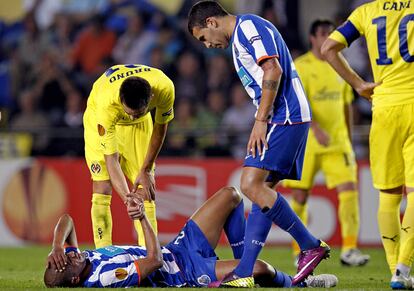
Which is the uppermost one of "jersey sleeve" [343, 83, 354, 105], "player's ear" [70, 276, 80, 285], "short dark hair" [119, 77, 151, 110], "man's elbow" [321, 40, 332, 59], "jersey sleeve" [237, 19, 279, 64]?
"jersey sleeve" [237, 19, 279, 64]

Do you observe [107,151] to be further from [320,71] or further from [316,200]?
[316,200]

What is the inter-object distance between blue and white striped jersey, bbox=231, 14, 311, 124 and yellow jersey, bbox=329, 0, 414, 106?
70cm

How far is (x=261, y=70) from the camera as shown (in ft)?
22.7

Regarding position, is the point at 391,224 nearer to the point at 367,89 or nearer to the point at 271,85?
the point at 367,89

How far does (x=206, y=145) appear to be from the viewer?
13930 mm

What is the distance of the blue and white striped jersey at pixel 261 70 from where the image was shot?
6.85 meters

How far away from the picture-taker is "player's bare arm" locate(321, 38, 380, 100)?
7359mm

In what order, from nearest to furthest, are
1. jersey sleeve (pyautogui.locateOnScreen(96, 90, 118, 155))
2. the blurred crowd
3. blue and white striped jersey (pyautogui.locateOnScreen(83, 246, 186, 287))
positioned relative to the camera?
blue and white striped jersey (pyautogui.locateOnScreen(83, 246, 186, 287)) → jersey sleeve (pyautogui.locateOnScreen(96, 90, 118, 155)) → the blurred crowd

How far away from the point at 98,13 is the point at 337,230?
20.0ft

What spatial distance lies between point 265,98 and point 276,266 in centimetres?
366

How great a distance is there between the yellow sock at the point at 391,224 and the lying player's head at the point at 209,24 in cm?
181

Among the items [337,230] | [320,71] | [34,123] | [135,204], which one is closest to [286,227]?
[135,204]

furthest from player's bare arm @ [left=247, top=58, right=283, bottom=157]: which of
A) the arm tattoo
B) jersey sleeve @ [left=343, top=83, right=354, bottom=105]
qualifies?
jersey sleeve @ [left=343, top=83, right=354, bottom=105]

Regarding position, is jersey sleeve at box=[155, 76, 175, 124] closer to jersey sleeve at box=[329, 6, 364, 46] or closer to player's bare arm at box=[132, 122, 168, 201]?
player's bare arm at box=[132, 122, 168, 201]
